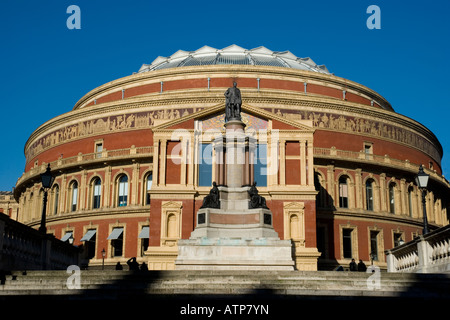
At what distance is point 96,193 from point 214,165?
15.6m

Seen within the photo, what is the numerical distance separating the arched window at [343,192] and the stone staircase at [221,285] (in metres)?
35.0

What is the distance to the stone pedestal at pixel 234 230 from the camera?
77.7 ft

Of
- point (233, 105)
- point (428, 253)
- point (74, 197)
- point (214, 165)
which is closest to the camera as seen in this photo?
point (428, 253)

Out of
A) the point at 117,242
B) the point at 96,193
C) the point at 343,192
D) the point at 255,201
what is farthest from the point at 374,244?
the point at 255,201

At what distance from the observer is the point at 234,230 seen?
24.9 m

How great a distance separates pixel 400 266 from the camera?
23.8m

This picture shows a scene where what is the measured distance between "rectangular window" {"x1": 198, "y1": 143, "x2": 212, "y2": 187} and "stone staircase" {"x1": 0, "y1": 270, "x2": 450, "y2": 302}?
25.2 m

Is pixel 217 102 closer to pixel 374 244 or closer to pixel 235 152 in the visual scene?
pixel 374 244

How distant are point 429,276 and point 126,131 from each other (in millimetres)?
40113

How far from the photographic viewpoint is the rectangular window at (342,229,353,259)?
50062 millimetres

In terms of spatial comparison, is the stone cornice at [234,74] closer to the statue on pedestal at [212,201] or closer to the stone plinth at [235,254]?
the statue on pedestal at [212,201]

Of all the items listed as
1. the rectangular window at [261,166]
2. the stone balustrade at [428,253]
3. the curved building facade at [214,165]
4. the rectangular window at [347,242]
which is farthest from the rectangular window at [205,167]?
the stone balustrade at [428,253]
